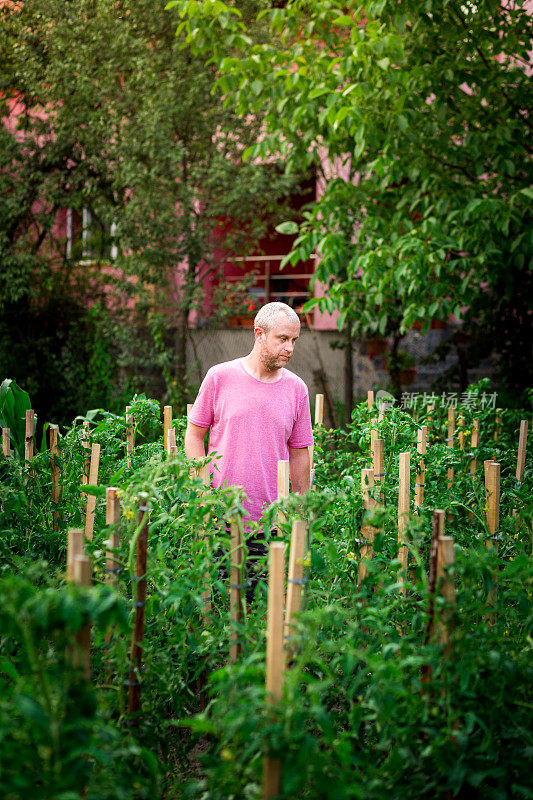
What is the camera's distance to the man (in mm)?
2643

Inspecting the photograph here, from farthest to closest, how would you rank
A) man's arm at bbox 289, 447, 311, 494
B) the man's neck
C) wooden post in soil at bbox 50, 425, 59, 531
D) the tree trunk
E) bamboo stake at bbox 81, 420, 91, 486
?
the tree trunk
bamboo stake at bbox 81, 420, 91, 486
wooden post in soil at bbox 50, 425, 59, 531
man's arm at bbox 289, 447, 311, 494
the man's neck

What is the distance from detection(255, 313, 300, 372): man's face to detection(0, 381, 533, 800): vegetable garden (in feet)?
1.58

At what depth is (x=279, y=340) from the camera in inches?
101

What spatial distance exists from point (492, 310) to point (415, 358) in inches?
44.7

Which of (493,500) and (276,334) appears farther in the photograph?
(493,500)

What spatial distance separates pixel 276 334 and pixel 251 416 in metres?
0.32

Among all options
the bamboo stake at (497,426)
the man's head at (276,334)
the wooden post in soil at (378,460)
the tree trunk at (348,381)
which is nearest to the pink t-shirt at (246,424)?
the man's head at (276,334)

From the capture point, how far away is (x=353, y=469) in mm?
3191

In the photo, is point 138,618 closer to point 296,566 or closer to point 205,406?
point 296,566

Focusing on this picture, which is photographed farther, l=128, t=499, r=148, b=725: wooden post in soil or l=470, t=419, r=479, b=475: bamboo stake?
l=470, t=419, r=479, b=475: bamboo stake

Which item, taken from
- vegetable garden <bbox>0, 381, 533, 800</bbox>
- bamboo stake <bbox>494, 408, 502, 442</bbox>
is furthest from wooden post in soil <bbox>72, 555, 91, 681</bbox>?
bamboo stake <bbox>494, 408, 502, 442</bbox>

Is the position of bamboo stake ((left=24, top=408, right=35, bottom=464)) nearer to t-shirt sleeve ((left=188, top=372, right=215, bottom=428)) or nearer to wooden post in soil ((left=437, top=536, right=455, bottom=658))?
t-shirt sleeve ((left=188, top=372, right=215, bottom=428))

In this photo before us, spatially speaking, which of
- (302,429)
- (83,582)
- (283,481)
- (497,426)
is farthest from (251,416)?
(497,426)

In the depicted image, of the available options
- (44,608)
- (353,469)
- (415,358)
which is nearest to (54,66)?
(415,358)
